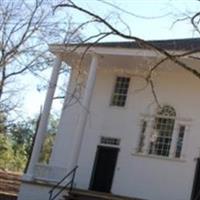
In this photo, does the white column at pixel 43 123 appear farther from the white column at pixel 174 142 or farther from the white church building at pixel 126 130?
the white column at pixel 174 142

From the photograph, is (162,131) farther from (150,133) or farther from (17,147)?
(17,147)

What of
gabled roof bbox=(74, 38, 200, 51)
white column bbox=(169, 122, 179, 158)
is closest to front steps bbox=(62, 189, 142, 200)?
white column bbox=(169, 122, 179, 158)

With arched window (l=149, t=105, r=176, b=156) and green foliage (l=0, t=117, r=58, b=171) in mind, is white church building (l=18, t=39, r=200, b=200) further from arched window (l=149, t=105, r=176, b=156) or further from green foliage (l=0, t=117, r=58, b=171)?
green foliage (l=0, t=117, r=58, b=171)

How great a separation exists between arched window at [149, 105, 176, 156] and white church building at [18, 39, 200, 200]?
1.7 inches

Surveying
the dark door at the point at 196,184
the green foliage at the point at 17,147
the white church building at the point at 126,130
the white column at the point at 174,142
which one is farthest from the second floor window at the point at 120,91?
the green foliage at the point at 17,147

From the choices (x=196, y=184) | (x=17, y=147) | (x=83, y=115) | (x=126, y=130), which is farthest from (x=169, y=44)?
(x=17, y=147)

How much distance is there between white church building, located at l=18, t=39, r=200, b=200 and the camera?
25.9 m

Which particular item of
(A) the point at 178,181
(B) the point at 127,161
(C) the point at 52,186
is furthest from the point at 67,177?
(A) the point at 178,181

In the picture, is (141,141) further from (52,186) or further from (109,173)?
(52,186)

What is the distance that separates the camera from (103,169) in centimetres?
2738

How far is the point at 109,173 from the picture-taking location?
27203 mm

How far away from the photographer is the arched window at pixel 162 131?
26828mm

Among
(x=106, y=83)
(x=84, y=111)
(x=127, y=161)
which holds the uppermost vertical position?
(x=106, y=83)

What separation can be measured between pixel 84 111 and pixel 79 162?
110 inches
